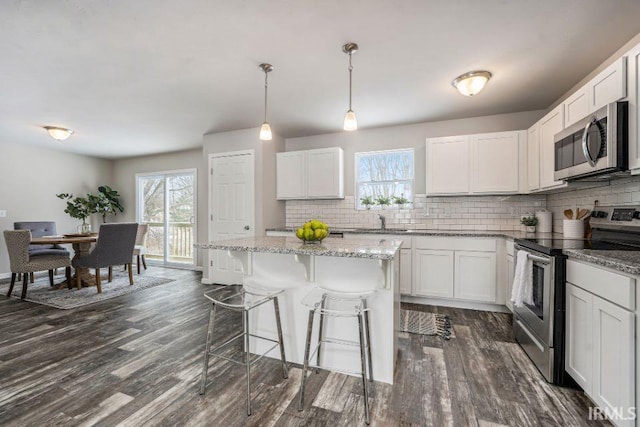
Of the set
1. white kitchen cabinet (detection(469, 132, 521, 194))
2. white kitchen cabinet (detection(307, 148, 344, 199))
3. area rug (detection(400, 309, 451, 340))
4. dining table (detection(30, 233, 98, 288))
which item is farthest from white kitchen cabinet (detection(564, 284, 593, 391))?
dining table (detection(30, 233, 98, 288))

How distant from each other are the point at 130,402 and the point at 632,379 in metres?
2.62

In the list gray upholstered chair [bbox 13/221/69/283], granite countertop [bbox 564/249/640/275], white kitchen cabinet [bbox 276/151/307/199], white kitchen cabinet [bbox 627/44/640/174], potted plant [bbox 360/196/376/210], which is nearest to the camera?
granite countertop [bbox 564/249/640/275]

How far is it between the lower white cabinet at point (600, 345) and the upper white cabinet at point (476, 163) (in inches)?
75.8

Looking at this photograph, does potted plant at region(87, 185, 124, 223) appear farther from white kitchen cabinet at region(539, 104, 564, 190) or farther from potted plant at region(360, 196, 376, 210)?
white kitchen cabinet at region(539, 104, 564, 190)

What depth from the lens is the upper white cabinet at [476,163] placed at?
345 cm

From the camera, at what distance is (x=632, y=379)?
4.33 ft

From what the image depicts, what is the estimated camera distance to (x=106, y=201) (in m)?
6.38

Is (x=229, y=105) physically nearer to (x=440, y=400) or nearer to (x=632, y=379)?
(x=440, y=400)

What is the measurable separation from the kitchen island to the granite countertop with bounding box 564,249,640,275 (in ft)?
3.40

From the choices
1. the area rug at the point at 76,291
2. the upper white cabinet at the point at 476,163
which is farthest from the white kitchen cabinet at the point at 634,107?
the area rug at the point at 76,291

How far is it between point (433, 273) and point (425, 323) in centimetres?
70

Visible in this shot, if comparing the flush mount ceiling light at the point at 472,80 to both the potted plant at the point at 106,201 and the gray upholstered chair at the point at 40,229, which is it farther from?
the potted plant at the point at 106,201

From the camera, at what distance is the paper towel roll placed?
3363 mm

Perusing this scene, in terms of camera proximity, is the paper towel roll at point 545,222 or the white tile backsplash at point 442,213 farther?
the white tile backsplash at point 442,213
